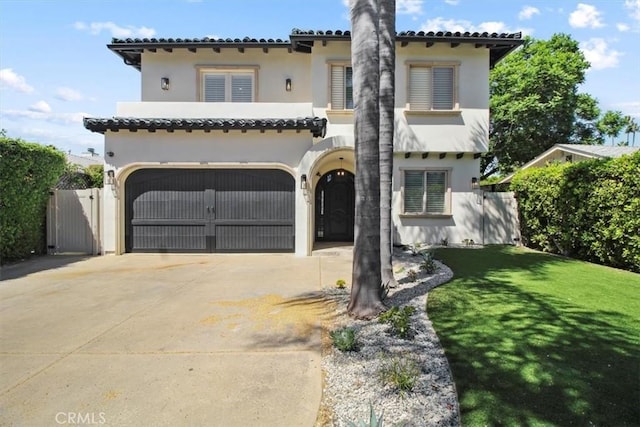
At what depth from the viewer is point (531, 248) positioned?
504 inches

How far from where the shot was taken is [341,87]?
12.4m

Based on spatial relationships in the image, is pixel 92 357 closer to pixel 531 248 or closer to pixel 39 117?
pixel 531 248

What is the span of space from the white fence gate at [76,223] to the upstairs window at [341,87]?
8613mm

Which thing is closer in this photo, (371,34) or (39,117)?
(371,34)

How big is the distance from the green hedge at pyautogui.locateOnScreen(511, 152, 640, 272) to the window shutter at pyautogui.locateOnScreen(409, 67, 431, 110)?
4.74 m

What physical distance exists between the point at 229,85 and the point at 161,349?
36.0 ft

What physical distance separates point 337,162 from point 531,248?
7.91 m

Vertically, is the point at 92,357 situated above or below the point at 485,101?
below

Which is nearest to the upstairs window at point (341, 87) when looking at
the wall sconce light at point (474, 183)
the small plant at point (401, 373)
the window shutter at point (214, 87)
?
the window shutter at point (214, 87)

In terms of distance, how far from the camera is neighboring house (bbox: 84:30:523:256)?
437 inches

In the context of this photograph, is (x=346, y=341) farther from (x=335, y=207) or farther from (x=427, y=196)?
(x=335, y=207)

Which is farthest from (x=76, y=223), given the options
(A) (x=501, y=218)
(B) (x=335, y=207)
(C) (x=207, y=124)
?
(A) (x=501, y=218)

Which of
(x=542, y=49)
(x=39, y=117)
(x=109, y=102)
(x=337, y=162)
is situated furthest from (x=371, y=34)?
(x=542, y=49)

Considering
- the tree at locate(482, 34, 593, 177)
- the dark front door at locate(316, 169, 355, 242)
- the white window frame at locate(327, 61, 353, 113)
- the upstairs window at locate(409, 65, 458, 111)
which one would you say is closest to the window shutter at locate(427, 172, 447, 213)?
Result: the upstairs window at locate(409, 65, 458, 111)
